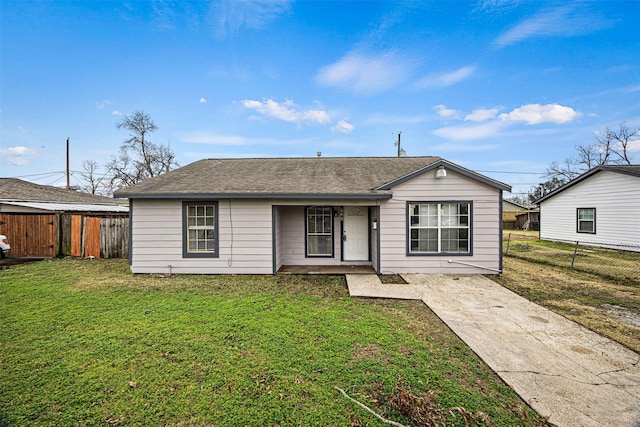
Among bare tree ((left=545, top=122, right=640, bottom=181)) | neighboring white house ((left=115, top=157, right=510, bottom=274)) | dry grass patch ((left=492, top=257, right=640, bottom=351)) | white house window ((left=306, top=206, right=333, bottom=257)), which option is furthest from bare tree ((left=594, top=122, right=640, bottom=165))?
white house window ((left=306, top=206, right=333, bottom=257))

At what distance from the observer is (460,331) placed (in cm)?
428

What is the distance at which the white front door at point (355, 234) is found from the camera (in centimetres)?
917

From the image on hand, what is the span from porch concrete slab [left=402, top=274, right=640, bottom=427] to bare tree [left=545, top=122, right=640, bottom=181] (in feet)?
115

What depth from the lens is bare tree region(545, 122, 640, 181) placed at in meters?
29.6

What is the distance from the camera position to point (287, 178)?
895 centimetres

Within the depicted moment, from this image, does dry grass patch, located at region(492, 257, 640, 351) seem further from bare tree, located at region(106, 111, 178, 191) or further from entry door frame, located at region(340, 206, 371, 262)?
bare tree, located at region(106, 111, 178, 191)

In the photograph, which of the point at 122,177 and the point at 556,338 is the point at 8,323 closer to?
the point at 556,338

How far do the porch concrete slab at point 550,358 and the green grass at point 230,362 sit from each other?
0.89 ft

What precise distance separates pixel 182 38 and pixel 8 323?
1184 centimetres

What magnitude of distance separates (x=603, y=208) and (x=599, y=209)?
234 millimetres

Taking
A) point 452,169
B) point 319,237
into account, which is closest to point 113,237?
point 319,237

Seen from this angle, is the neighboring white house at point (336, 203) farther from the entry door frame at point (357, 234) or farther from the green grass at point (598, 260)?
the green grass at point (598, 260)

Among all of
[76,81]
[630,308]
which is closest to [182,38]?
[76,81]

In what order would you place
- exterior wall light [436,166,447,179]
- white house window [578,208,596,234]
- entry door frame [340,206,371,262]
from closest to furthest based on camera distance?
exterior wall light [436,166,447,179] < entry door frame [340,206,371,262] < white house window [578,208,596,234]
